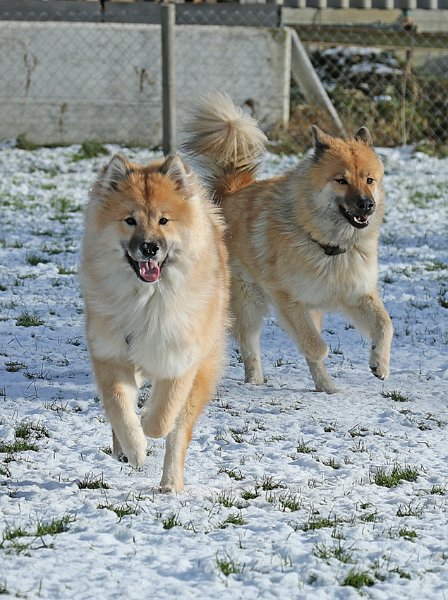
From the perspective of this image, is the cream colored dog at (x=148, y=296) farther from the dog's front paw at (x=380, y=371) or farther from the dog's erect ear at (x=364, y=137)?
the dog's erect ear at (x=364, y=137)

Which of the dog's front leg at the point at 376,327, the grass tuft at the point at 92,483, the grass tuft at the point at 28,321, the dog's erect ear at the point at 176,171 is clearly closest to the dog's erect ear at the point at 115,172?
the dog's erect ear at the point at 176,171

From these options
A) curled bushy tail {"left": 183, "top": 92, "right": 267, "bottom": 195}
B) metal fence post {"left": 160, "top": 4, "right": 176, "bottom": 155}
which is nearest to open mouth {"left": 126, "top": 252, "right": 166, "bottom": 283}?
curled bushy tail {"left": 183, "top": 92, "right": 267, "bottom": 195}

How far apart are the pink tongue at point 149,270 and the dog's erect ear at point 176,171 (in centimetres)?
34

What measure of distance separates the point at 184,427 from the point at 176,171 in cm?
98

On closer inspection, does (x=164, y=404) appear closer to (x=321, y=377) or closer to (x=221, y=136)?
(x=321, y=377)

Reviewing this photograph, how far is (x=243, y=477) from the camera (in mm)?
3814

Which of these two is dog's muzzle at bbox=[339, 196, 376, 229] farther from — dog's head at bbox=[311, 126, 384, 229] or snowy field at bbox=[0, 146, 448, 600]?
snowy field at bbox=[0, 146, 448, 600]

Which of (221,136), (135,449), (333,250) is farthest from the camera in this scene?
(221,136)

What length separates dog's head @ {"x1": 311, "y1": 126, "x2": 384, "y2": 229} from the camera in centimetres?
483

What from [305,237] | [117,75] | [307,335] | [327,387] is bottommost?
[327,387]

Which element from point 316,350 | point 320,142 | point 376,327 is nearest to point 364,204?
point 320,142

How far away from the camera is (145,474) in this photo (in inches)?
151

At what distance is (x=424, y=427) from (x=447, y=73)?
971 cm

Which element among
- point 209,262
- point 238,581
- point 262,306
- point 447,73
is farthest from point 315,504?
point 447,73
